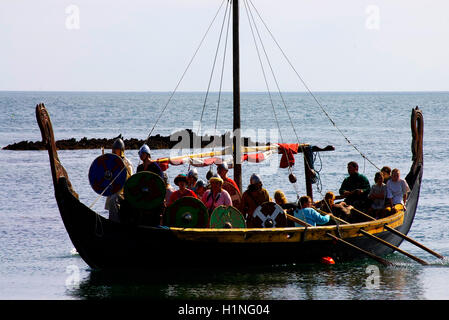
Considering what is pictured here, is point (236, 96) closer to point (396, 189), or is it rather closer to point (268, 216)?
point (268, 216)

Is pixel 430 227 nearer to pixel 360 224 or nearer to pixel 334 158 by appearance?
pixel 360 224

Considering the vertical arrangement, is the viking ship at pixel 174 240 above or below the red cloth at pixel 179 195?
below

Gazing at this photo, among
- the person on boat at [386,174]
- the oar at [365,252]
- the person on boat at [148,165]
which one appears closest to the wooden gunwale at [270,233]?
the oar at [365,252]

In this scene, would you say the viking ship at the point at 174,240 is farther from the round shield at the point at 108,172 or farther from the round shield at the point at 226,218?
the round shield at the point at 108,172

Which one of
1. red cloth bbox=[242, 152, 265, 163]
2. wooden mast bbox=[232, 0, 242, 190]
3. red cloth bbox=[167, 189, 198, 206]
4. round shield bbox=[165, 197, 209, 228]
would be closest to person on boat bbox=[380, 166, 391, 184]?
red cloth bbox=[242, 152, 265, 163]

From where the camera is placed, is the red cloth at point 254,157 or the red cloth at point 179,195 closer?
the red cloth at point 179,195

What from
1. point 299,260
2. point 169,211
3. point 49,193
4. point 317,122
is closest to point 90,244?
point 169,211

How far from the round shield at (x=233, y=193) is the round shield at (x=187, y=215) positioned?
167 centimetres

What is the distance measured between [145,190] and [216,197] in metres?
1.65

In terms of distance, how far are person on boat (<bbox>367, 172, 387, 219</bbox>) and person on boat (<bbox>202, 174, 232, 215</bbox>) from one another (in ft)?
13.5

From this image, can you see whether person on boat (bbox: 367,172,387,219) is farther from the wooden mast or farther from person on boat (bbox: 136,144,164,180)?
person on boat (bbox: 136,144,164,180)

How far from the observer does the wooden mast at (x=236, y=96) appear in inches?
766
